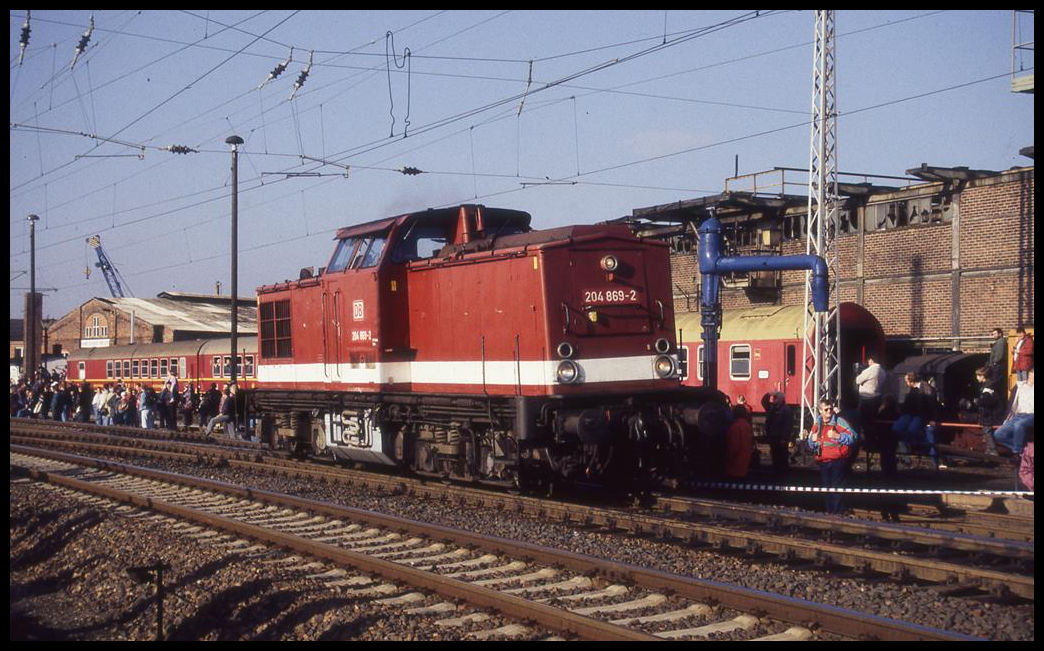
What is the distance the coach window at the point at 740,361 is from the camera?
78.8 feet

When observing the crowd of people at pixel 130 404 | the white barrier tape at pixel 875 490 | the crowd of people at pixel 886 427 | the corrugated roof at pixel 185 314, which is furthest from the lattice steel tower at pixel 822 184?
the corrugated roof at pixel 185 314

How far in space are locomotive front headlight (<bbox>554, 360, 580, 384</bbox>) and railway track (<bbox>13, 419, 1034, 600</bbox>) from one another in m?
1.50

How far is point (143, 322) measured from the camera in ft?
184

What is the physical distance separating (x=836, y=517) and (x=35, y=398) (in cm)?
4019

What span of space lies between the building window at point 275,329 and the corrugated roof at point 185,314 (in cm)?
3576

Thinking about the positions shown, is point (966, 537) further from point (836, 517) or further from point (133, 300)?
point (133, 300)

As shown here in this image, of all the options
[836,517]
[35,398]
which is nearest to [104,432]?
[35,398]

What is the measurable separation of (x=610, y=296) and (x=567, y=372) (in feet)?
4.02

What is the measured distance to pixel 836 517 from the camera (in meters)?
10.7

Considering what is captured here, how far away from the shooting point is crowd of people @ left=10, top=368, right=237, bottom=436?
97.8ft

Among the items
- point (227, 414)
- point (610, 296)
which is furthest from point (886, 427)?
point (227, 414)

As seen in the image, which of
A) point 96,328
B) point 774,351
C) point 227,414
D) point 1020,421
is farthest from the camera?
point 96,328

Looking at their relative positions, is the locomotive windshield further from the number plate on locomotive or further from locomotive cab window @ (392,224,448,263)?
the number plate on locomotive

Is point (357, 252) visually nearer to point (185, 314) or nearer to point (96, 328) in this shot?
point (185, 314)
